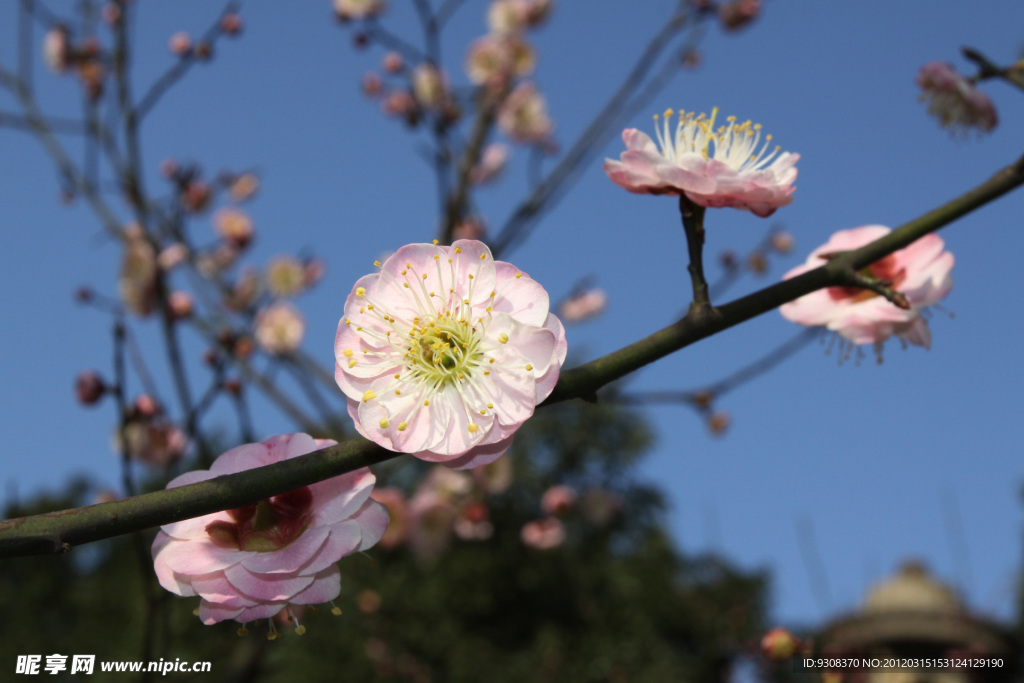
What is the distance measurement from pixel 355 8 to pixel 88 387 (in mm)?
2051

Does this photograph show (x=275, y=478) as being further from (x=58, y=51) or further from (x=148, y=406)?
(x=58, y=51)

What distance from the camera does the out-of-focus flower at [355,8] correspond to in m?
3.33

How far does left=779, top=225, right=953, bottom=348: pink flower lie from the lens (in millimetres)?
946

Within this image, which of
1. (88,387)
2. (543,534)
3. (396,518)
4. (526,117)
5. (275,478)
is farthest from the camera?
(543,534)

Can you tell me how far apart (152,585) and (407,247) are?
43.1 inches

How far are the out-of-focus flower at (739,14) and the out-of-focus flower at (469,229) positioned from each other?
4.58 ft

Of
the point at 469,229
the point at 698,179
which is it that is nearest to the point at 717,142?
the point at 698,179

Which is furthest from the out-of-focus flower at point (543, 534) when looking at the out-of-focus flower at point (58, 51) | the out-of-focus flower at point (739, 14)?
the out-of-focus flower at point (58, 51)

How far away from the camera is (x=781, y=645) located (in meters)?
1.16

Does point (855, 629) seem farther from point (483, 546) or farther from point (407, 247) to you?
point (483, 546)

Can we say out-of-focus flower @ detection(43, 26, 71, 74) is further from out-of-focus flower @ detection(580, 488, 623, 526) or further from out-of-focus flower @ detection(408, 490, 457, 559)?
out-of-focus flower @ detection(580, 488, 623, 526)

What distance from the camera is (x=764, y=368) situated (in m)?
2.12

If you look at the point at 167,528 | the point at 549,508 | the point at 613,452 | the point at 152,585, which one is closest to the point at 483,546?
the point at 613,452

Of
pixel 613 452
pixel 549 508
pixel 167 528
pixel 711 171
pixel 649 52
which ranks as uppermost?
pixel 613 452
